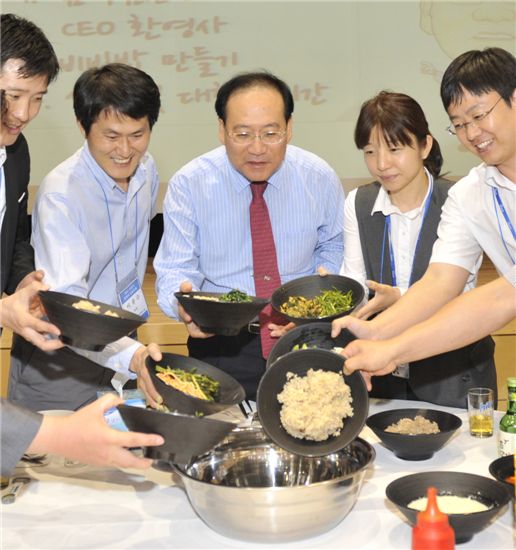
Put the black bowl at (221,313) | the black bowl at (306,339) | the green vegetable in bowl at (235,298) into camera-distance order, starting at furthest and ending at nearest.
→ the green vegetable in bowl at (235,298) < the black bowl at (221,313) < the black bowl at (306,339)

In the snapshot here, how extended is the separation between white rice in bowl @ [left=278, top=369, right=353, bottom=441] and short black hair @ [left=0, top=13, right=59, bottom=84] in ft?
3.60

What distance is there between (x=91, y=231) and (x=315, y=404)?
1192 mm

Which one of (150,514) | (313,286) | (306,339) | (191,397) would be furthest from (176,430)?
(313,286)

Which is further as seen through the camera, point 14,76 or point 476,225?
point 476,225

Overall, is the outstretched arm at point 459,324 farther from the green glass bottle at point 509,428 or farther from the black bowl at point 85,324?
the black bowl at point 85,324

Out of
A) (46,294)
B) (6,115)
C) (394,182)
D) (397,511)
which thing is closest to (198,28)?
(394,182)

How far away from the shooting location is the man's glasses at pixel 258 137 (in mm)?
2598

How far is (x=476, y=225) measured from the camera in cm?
241

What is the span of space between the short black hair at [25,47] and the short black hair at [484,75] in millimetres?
1111

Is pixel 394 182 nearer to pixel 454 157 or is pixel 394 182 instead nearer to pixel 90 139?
pixel 90 139

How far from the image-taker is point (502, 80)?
2.15 m

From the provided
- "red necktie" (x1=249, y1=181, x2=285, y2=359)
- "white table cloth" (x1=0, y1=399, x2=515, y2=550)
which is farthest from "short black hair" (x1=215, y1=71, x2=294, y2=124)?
"white table cloth" (x1=0, y1=399, x2=515, y2=550)

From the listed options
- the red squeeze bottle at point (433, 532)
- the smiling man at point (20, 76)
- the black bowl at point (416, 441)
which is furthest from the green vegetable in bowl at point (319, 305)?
the red squeeze bottle at point (433, 532)

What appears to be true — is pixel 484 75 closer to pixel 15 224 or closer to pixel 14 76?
pixel 14 76
